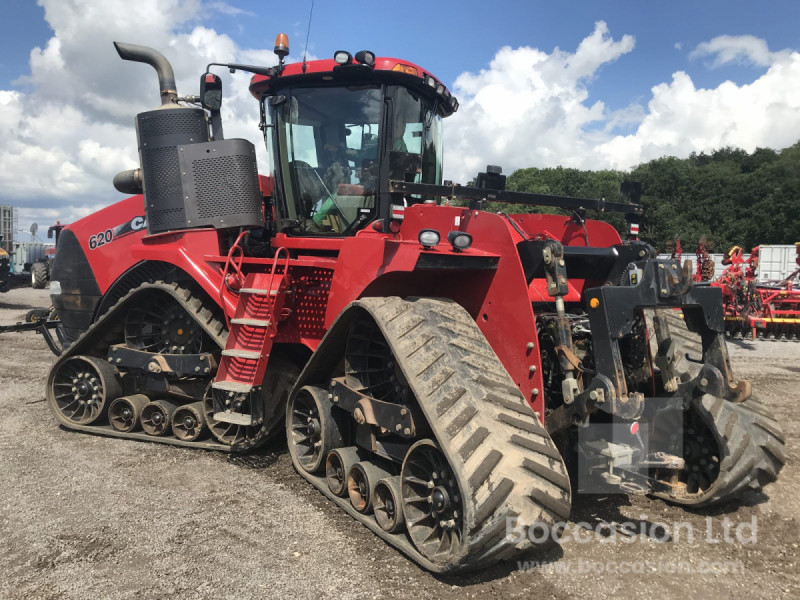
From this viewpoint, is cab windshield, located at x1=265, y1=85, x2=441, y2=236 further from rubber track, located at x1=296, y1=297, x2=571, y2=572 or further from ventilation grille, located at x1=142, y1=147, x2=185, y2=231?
rubber track, located at x1=296, y1=297, x2=571, y2=572

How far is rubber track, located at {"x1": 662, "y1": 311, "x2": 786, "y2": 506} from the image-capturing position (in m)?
3.58

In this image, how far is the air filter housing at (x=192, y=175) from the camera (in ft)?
17.1

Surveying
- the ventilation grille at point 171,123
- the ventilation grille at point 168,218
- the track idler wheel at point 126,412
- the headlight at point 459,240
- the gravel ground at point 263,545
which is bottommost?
the gravel ground at point 263,545

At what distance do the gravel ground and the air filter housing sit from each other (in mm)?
2068

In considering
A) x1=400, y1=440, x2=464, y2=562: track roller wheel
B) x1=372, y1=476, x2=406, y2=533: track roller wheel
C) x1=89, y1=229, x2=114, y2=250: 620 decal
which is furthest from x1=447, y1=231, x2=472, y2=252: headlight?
x1=89, y1=229, x2=114, y2=250: 620 decal

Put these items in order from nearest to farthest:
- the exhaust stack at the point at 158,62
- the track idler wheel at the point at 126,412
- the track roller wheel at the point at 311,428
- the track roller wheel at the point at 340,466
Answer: the track roller wheel at the point at 340,466, the track roller wheel at the point at 311,428, the track idler wheel at the point at 126,412, the exhaust stack at the point at 158,62

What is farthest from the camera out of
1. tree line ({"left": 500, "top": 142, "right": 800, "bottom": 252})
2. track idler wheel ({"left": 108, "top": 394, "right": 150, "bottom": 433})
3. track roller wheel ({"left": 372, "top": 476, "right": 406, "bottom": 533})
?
tree line ({"left": 500, "top": 142, "right": 800, "bottom": 252})

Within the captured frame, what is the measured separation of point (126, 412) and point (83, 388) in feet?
1.99

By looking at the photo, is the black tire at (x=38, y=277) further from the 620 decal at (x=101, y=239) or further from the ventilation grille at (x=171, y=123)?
the ventilation grille at (x=171, y=123)

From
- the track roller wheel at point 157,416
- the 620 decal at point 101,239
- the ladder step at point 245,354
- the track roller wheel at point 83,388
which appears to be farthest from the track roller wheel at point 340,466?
the 620 decal at point 101,239

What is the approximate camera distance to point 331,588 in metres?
2.95

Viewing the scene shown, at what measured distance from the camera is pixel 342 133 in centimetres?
479

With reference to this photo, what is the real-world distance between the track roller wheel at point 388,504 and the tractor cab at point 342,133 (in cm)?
205

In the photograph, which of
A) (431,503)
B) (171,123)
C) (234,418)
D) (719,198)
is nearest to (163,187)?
(171,123)
